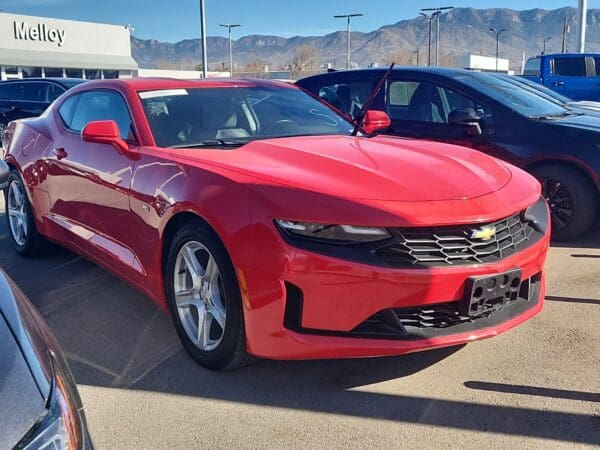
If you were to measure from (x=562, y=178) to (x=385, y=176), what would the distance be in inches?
124

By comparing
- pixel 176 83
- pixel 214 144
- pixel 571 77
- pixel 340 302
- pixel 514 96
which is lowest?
pixel 340 302

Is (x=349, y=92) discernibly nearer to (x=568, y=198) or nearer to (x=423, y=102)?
(x=423, y=102)

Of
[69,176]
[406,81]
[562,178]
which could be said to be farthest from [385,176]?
[406,81]

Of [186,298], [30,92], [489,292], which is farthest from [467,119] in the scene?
[30,92]

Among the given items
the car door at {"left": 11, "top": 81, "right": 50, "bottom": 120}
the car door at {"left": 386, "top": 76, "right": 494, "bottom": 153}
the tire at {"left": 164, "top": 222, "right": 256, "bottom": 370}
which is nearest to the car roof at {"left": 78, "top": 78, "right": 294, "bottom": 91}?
the tire at {"left": 164, "top": 222, "right": 256, "bottom": 370}

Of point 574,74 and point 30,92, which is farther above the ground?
point 574,74

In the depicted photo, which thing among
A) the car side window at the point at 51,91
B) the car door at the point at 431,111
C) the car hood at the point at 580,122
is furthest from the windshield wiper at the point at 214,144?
the car side window at the point at 51,91

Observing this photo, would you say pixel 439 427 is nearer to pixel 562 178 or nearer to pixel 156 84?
pixel 156 84

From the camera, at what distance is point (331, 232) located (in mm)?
2559

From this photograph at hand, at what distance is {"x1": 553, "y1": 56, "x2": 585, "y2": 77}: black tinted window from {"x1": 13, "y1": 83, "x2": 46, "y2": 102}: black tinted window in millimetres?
14078

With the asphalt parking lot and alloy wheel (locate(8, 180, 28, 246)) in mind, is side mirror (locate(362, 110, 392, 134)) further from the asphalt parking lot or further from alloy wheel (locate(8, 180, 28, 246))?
alloy wheel (locate(8, 180, 28, 246))

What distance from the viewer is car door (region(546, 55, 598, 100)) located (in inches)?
685

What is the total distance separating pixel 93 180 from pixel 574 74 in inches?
676

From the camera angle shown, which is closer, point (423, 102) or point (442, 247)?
point (442, 247)
